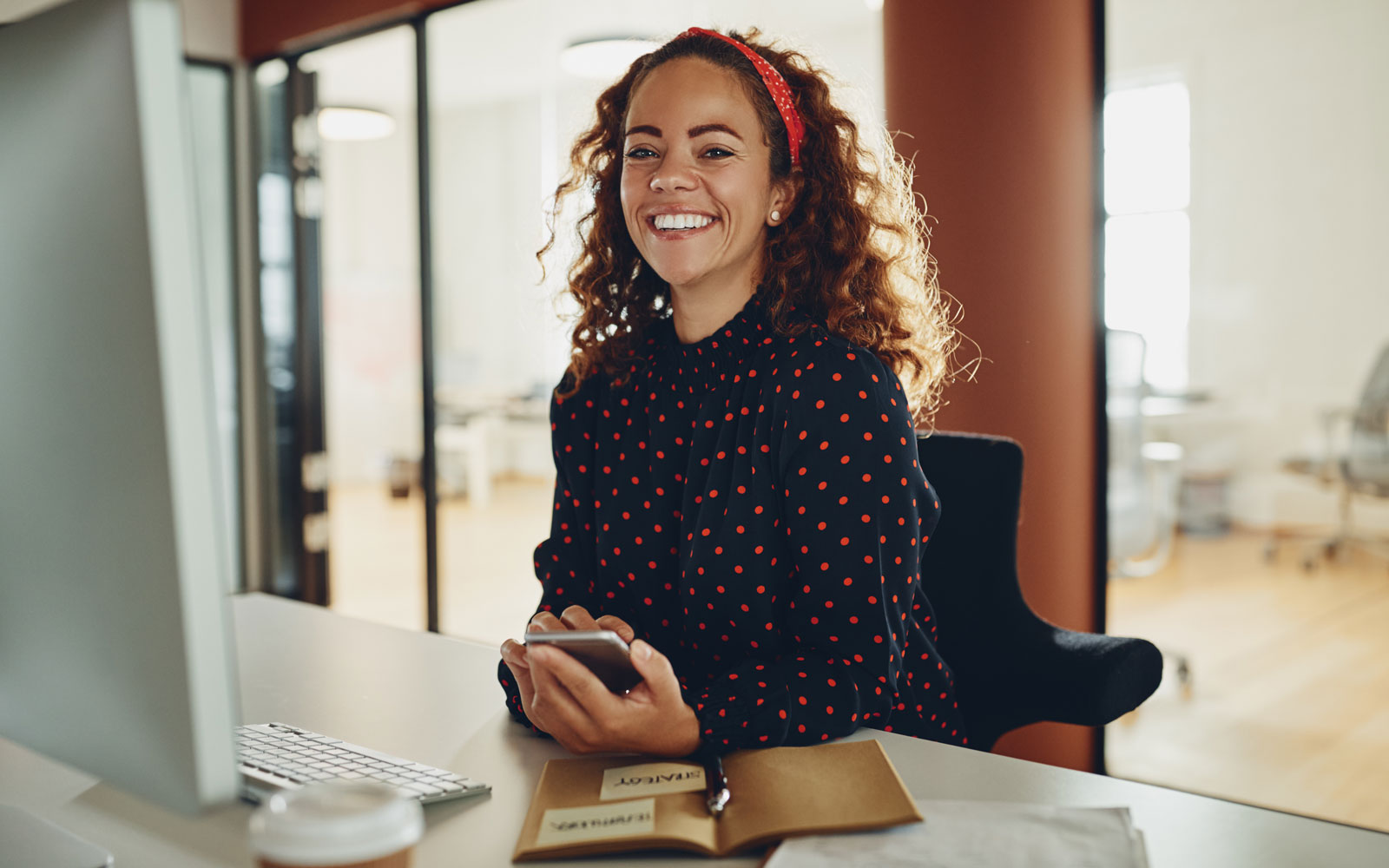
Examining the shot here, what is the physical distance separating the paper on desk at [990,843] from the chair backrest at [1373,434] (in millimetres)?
2063

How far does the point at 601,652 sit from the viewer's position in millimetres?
906

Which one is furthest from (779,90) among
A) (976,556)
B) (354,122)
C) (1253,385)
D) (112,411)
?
(354,122)

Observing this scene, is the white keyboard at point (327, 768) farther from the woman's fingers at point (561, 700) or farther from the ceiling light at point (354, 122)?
the ceiling light at point (354, 122)

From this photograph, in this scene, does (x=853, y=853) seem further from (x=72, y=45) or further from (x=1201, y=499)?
(x=1201, y=499)

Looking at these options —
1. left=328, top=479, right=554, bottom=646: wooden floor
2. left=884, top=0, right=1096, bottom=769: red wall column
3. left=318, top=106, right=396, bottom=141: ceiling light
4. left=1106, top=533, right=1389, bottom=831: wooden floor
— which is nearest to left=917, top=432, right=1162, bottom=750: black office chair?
left=884, top=0, right=1096, bottom=769: red wall column

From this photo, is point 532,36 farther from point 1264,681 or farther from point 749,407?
point 749,407

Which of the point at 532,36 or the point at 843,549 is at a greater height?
the point at 532,36

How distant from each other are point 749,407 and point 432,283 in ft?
9.48

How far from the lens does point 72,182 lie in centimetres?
52

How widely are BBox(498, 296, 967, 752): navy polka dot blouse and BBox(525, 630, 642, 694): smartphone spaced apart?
0.23 ft

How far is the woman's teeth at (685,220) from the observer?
4.27 ft

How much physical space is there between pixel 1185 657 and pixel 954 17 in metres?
1.83

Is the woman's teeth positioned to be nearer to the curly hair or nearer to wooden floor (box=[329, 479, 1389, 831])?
the curly hair

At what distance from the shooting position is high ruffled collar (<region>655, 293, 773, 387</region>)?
1.32m
